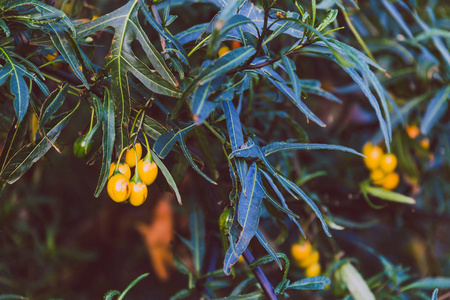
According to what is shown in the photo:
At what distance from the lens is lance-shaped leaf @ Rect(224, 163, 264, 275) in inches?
18.9

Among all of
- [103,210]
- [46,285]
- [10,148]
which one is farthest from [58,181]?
[10,148]

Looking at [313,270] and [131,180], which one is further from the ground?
[131,180]

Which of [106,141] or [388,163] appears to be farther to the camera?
[388,163]

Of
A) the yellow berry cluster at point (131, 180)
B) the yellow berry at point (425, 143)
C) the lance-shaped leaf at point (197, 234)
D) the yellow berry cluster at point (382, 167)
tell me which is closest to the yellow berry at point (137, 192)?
the yellow berry cluster at point (131, 180)

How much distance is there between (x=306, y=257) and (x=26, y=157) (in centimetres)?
74

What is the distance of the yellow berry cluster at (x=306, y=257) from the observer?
0.99 meters

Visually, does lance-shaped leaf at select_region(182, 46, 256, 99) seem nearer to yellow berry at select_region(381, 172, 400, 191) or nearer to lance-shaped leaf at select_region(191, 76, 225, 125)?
lance-shaped leaf at select_region(191, 76, 225, 125)

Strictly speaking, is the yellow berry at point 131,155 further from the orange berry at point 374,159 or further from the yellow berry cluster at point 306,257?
the orange berry at point 374,159

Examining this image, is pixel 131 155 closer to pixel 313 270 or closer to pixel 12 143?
pixel 12 143

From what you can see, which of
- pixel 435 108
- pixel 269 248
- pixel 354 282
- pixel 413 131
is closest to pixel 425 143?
pixel 413 131

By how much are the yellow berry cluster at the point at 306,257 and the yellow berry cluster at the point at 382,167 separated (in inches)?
11.6

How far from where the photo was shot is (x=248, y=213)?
1.59 ft

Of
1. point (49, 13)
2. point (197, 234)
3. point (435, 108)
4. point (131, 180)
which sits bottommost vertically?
A: point (197, 234)

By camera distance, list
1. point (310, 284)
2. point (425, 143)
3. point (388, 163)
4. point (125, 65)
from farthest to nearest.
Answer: point (425, 143)
point (388, 163)
point (310, 284)
point (125, 65)
